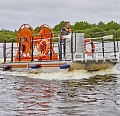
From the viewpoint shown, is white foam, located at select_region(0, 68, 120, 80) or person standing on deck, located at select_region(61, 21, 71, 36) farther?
person standing on deck, located at select_region(61, 21, 71, 36)

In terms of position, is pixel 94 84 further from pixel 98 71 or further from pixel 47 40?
pixel 47 40

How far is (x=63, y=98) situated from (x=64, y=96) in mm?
322

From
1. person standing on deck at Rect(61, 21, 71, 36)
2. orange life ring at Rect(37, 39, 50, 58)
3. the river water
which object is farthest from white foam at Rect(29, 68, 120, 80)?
person standing on deck at Rect(61, 21, 71, 36)

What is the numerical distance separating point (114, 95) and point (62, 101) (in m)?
1.59

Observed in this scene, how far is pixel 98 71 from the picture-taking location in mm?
15555

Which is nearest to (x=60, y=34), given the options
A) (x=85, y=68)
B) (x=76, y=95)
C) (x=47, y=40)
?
(x=47, y=40)

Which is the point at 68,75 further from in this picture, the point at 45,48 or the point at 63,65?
the point at 45,48

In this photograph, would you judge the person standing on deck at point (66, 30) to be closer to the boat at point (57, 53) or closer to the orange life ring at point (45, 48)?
the boat at point (57, 53)

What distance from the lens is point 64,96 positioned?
9.89 meters

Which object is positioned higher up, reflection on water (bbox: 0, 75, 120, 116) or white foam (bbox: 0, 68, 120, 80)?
white foam (bbox: 0, 68, 120, 80)

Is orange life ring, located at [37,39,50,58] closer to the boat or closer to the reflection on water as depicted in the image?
the boat

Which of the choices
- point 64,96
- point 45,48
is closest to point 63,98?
point 64,96

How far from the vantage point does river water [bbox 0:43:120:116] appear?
7.96 m

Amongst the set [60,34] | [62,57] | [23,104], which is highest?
[60,34]
